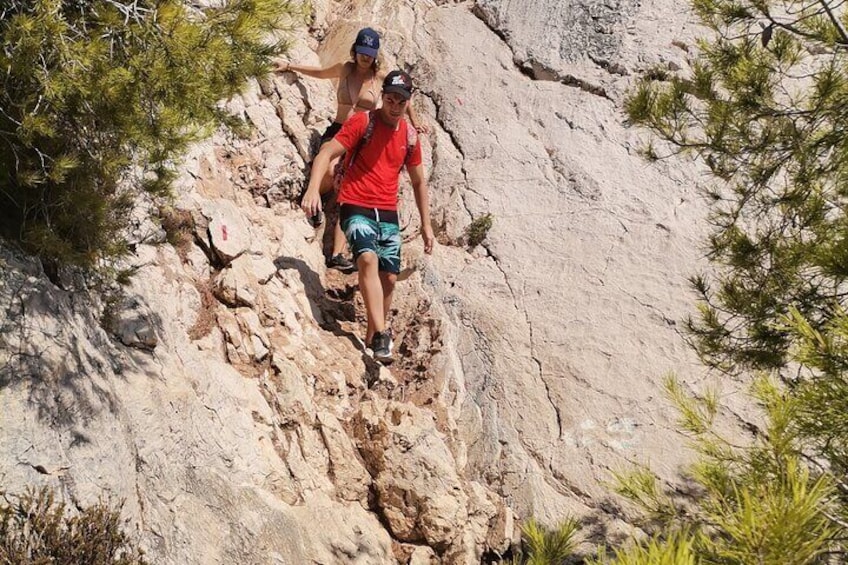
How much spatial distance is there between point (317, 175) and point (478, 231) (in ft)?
5.76

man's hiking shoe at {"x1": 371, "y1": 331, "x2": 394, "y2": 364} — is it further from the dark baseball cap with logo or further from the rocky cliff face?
the dark baseball cap with logo

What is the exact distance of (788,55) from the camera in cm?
487

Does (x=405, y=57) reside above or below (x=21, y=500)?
above

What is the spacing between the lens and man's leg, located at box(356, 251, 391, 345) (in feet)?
19.6

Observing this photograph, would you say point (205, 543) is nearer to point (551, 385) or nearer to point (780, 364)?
point (551, 385)

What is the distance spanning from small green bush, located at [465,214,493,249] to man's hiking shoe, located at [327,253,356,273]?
3.61ft

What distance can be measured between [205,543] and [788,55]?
4441 millimetres

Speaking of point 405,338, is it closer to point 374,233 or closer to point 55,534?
point 374,233

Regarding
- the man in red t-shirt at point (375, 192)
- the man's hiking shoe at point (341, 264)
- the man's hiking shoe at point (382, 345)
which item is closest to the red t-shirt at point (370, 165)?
the man in red t-shirt at point (375, 192)

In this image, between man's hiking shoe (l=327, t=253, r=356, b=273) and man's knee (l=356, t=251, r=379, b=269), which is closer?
man's knee (l=356, t=251, r=379, b=269)

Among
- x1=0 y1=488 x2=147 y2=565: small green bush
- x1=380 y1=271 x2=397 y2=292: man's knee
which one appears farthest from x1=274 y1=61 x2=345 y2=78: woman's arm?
x1=0 y1=488 x2=147 y2=565: small green bush

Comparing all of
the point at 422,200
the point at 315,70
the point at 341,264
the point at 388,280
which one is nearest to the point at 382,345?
the point at 388,280

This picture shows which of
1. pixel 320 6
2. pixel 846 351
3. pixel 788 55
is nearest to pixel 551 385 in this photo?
pixel 788 55

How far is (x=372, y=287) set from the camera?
5988mm
